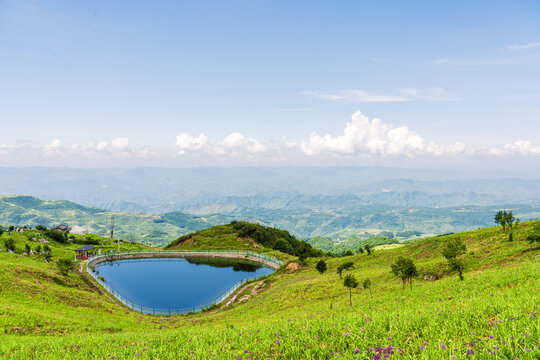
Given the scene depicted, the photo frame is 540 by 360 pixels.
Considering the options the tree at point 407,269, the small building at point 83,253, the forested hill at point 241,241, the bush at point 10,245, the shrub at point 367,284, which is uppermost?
the tree at point 407,269

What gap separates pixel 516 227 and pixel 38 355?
219 ft

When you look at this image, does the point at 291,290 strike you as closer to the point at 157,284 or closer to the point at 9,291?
the point at 9,291

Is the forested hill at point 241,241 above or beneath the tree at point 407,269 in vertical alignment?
beneath

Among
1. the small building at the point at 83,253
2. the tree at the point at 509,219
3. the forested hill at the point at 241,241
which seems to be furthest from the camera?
the forested hill at the point at 241,241

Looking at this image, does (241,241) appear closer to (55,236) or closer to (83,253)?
(83,253)

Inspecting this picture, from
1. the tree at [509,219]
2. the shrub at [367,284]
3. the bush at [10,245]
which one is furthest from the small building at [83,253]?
the tree at [509,219]

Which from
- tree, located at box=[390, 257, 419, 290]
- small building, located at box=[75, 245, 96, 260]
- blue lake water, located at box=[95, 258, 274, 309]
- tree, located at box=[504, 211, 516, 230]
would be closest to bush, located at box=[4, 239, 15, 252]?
small building, located at box=[75, 245, 96, 260]

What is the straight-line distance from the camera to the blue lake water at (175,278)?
66625mm

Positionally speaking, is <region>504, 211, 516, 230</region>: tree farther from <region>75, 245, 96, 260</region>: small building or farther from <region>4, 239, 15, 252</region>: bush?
<region>75, 245, 96, 260</region>: small building

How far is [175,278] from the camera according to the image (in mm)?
85688

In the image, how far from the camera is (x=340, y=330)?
9.23 m

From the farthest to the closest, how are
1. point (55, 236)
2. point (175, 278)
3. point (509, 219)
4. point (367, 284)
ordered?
point (55, 236)
point (175, 278)
point (509, 219)
point (367, 284)

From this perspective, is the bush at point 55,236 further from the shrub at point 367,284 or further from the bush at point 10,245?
the shrub at point 367,284

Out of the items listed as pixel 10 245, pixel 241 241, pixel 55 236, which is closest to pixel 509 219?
pixel 241 241
